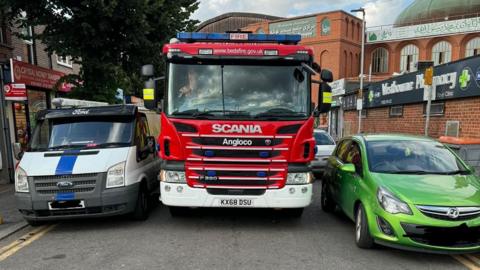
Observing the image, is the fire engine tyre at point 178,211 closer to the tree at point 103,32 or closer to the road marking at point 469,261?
the road marking at point 469,261

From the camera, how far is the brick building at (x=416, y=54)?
13375 mm

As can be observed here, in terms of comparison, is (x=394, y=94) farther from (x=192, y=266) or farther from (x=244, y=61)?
(x=192, y=266)

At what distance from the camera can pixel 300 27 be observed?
56688 millimetres

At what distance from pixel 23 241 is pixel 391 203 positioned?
5.44m

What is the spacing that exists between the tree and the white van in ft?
12.3

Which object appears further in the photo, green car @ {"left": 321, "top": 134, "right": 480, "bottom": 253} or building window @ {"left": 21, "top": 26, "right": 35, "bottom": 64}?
building window @ {"left": 21, "top": 26, "right": 35, "bottom": 64}

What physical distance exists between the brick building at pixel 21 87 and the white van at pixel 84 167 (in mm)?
3721

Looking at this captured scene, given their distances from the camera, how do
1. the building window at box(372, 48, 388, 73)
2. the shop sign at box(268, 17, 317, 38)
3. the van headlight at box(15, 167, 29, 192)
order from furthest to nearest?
the building window at box(372, 48, 388, 73), the shop sign at box(268, 17, 317, 38), the van headlight at box(15, 167, 29, 192)

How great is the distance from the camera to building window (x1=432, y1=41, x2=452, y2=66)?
165 feet

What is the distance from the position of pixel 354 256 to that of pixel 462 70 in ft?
29.9

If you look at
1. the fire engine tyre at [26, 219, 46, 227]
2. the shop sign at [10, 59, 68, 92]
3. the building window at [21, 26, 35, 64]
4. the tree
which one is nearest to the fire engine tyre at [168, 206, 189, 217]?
the fire engine tyre at [26, 219, 46, 227]

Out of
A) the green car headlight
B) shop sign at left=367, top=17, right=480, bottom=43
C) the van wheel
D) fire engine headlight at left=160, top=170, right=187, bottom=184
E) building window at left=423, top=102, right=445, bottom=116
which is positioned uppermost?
shop sign at left=367, top=17, right=480, bottom=43

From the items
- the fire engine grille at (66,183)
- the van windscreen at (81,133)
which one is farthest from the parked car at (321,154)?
the fire engine grille at (66,183)

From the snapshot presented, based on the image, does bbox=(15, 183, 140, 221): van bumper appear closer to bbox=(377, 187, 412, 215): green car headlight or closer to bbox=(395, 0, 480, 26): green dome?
bbox=(377, 187, 412, 215): green car headlight
